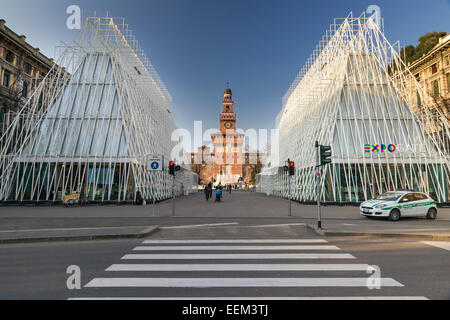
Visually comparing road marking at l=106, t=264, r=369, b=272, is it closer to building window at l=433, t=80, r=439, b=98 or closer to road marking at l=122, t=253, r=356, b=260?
road marking at l=122, t=253, r=356, b=260

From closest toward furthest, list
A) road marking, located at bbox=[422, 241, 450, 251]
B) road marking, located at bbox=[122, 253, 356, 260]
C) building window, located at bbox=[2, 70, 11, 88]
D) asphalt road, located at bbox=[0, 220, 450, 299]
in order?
1. asphalt road, located at bbox=[0, 220, 450, 299]
2. road marking, located at bbox=[122, 253, 356, 260]
3. road marking, located at bbox=[422, 241, 450, 251]
4. building window, located at bbox=[2, 70, 11, 88]

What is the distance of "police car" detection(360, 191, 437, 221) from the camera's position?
14.3 meters

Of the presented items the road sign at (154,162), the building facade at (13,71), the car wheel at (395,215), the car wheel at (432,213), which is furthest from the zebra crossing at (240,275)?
the building facade at (13,71)

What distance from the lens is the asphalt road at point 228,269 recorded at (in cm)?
469

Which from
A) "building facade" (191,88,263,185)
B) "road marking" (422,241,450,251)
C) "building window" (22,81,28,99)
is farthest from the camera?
"building facade" (191,88,263,185)

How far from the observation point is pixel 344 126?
26391 mm

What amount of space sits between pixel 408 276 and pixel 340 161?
20.5 m

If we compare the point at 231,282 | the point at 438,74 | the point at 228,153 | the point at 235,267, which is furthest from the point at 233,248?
the point at 228,153

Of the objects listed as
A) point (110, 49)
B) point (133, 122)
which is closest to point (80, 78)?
point (110, 49)

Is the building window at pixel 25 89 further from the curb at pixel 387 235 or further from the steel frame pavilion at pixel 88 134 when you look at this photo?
the curb at pixel 387 235

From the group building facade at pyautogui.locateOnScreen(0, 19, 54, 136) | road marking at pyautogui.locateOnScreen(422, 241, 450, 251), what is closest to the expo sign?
road marking at pyautogui.locateOnScreen(422, 241, 450, 251)

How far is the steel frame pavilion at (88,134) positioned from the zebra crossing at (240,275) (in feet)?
60.9

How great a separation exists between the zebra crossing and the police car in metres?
8.08
